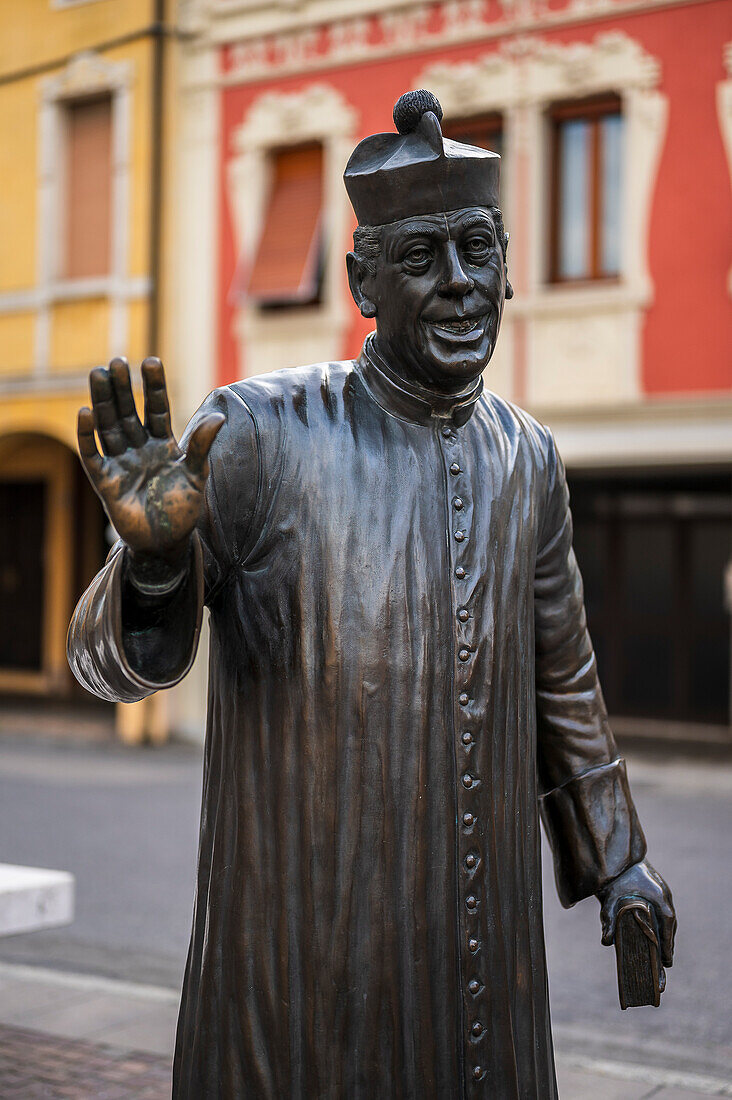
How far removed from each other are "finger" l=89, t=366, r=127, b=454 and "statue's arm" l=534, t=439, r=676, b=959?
817 mm

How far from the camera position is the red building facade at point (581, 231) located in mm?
11531

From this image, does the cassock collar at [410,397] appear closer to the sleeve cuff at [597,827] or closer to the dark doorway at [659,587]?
the sleeve cuff at [597,827]

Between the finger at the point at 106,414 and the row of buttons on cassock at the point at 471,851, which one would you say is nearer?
the finger at the point at 106,414

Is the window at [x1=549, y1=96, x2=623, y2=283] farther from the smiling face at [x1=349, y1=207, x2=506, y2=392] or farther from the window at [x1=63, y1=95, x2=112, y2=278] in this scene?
the smiling face at [x1=349, y1=207, x2=506, y2=392]

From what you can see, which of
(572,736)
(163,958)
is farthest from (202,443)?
(163,958)

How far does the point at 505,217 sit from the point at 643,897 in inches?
444

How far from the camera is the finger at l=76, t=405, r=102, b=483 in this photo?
5.58 feet

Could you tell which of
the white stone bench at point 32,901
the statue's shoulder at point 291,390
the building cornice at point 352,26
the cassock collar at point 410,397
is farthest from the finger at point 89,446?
the building cornice at point 352,26

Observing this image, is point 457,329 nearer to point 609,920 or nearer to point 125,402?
point 125,402

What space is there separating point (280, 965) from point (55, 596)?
15.6 meters

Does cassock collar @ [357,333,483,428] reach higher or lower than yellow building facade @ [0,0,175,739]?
lower

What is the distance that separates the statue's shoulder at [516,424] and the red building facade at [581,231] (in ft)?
31.3

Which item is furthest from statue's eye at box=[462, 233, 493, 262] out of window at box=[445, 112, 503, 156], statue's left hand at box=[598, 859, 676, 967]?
window at box=[445, 112, 503, 156]

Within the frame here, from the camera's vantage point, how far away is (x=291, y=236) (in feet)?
43.5
